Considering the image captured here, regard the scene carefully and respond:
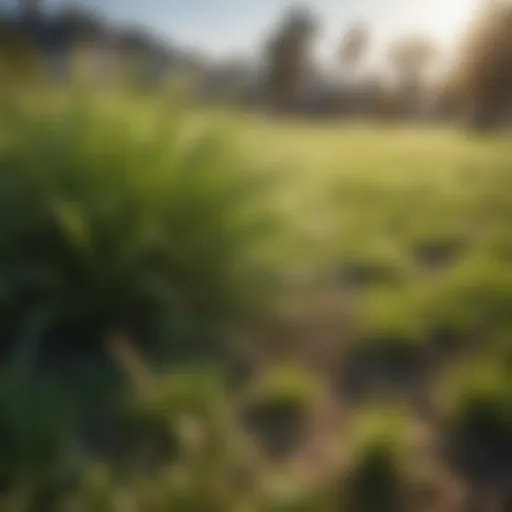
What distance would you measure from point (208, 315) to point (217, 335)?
0.08 meters

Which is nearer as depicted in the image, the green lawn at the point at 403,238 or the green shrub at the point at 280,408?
the green shrub at the point at 280,408

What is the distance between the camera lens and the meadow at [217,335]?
139 cm

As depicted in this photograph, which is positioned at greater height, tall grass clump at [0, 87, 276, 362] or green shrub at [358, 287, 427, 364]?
tall grass clump at [0, 87, 276, 362]

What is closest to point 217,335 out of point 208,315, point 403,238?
point 208,315

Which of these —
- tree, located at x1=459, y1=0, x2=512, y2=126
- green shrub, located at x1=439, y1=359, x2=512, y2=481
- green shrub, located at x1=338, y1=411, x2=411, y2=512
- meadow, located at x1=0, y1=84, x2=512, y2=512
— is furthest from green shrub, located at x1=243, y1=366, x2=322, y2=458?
tree, located at x1=459, y1=0, x2=512, y2=126

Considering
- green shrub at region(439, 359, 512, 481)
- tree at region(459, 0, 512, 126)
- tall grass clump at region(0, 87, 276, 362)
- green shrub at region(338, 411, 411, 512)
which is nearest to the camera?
green shrub at region(338, 411, 411, 512)

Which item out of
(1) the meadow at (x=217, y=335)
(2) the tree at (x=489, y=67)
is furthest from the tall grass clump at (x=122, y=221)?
(2) the tree at (x=489, y=67)

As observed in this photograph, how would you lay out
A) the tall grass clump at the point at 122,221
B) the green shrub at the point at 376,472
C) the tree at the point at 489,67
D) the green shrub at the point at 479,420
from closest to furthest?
1. the green shrub at the point at 376,472
2. the green shrub at the point at 479,420
3. the tall grass clump at the point at 122,221
4. the tree at the point at 489,67

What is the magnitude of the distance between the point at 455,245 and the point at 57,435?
1.54m

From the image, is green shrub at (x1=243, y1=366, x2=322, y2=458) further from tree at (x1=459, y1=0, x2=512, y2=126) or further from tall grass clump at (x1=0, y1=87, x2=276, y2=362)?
tree at (x1=459, y1=0, x2=512, y2=126)

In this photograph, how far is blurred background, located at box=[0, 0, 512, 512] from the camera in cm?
140

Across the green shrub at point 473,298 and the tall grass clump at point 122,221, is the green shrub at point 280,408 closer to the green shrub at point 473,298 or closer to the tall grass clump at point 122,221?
the tall grass clump at point 122,221

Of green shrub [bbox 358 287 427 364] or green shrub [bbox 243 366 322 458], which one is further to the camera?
green shrub [bbox 358 287 427 364]

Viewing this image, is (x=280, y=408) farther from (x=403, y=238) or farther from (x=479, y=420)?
(x=403, y=238)
